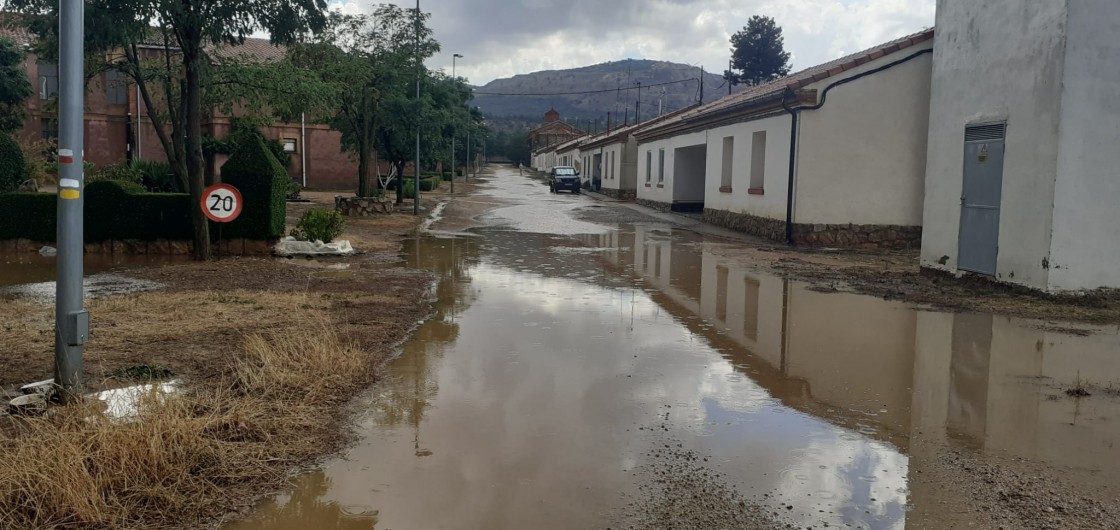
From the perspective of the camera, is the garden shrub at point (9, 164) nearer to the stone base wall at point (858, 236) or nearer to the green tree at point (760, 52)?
the stone base wall at point (858, 236)

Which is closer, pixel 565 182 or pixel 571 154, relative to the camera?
pixel 565 182

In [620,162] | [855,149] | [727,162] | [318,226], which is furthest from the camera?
[620,162]

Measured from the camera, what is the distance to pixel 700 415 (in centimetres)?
578

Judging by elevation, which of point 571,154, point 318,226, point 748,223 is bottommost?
point 318,226

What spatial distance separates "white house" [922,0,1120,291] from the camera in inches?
424

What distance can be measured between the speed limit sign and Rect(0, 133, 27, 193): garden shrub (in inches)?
290

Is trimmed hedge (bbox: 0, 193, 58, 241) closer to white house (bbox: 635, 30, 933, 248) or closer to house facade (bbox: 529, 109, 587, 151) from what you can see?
white house (bbox: 635, 30, 933, 248)

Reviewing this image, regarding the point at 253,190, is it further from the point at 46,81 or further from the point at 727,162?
the point at 46,81

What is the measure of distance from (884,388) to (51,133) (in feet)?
136

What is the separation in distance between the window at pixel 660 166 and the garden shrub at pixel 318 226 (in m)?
20.3

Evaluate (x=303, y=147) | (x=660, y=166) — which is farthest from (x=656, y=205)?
(x=303, y=147)

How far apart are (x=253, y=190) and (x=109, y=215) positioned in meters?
2.56

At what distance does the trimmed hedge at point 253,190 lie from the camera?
14859 millimetres

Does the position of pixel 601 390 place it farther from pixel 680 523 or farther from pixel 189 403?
pixel 189 403
